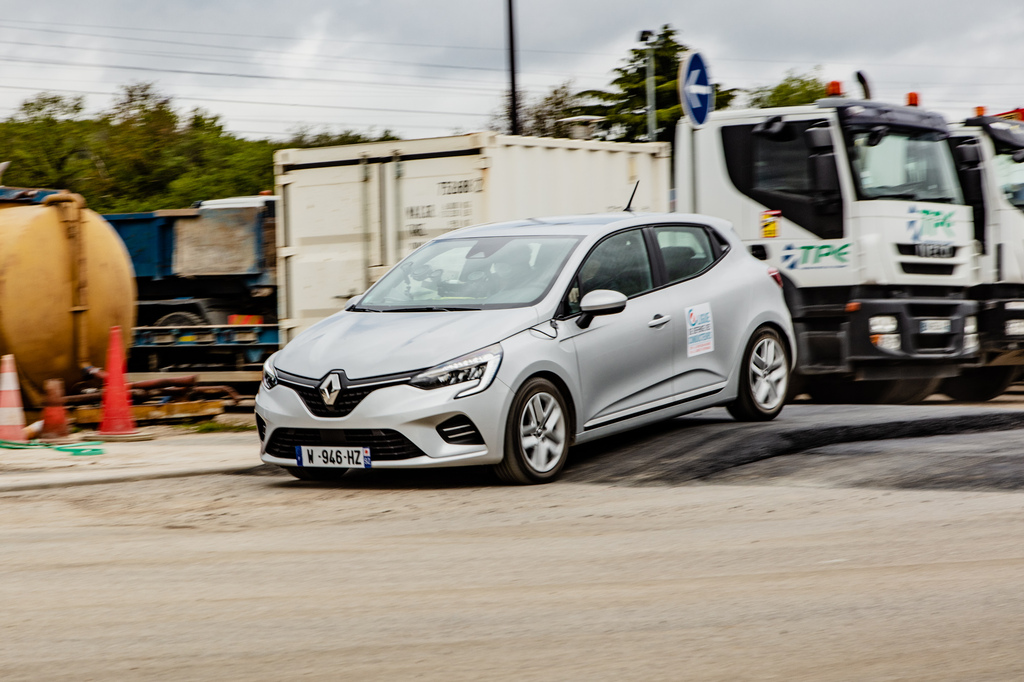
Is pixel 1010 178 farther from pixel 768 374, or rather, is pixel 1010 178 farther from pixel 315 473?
pixel 315 473

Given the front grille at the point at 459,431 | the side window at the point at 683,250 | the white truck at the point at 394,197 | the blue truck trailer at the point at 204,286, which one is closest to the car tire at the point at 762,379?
the side window at the point at 683,250

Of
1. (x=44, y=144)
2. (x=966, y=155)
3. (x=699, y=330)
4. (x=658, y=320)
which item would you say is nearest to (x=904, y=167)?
(x=966, y=155)

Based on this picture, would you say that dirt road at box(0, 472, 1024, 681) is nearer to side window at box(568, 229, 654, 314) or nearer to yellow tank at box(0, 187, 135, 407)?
side window at box(568, 229, 654, 314)

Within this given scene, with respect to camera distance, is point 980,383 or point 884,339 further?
point 980,383

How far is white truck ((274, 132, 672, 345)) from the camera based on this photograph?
42.1 ft

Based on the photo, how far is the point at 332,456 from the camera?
7.86 metres

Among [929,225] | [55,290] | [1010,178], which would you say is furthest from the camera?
[1010,178]

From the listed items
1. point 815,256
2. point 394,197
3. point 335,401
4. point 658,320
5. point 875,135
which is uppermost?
point 875,135

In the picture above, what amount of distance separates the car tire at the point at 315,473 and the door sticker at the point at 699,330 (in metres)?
2.55

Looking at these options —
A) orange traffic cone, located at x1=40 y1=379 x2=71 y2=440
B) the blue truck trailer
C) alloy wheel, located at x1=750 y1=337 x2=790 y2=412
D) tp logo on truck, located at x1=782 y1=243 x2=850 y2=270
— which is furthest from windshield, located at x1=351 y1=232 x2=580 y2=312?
the blue truck trailer

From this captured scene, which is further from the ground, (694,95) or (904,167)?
(694,95)

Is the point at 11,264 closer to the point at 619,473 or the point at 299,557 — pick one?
the point at 619,473

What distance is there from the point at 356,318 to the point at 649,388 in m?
2.00

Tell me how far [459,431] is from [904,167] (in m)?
6.78
